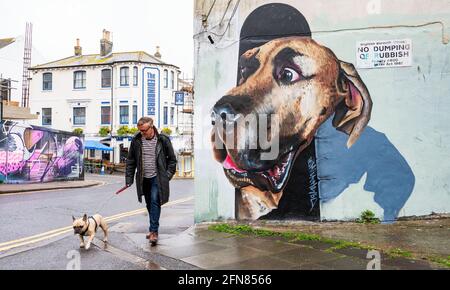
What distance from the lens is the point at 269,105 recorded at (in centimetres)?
739

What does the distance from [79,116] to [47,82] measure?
491 centimetres

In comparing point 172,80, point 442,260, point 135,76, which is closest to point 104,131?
point 135,76

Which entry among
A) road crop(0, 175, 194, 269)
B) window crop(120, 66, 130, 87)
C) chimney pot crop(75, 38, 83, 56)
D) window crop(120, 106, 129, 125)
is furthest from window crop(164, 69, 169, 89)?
road crop(0, 175, 194, 269)

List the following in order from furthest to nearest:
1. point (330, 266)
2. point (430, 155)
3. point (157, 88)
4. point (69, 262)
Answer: point (157, 88) → point (430, 155) → point (69, 262) → point (330, 266)

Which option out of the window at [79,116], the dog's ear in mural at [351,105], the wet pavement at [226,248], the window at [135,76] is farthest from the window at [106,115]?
the dog's ear in mural at [351,105]

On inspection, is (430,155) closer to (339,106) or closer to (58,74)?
(339,106)

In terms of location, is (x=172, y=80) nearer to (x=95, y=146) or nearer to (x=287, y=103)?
(x=95, y=146)

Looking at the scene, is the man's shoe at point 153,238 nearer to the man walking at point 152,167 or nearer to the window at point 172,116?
the man walking at point 152,167

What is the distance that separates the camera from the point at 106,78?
41.7 meters

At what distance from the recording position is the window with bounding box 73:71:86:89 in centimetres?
4237

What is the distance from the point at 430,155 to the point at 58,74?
137ft

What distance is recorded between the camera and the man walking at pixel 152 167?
6.28 meters
